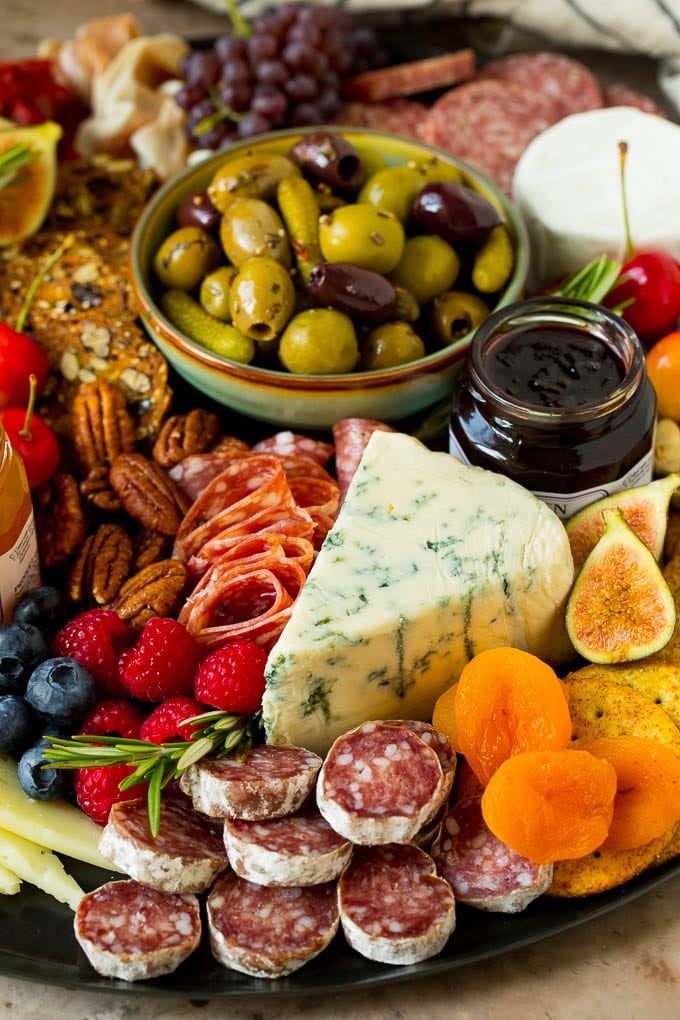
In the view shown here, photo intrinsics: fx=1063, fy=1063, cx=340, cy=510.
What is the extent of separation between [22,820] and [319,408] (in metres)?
0.79

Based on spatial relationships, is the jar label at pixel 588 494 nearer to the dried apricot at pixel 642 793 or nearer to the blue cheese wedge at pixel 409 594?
the blue cheese wedge at pixel 409 594

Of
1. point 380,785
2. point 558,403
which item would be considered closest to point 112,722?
point 380,785

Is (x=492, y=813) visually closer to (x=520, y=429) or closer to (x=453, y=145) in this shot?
(x=520, y=429)

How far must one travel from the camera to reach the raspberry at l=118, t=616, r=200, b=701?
1.42m

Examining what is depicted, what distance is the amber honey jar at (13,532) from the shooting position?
4.82 ft

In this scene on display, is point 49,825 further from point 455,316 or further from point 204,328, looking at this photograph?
point 455,316

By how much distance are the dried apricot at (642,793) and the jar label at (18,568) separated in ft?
2.78

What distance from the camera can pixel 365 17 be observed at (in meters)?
2.64

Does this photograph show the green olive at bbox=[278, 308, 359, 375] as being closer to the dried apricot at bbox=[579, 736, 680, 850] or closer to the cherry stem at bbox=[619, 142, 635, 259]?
the cherry stem at bbox=[619, 142, 635, 259]

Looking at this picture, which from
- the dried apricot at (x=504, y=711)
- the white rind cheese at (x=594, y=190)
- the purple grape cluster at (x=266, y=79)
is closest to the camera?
the dried apricot at (x=504, y=711)

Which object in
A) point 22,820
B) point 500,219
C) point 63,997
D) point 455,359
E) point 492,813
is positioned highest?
point 500,219

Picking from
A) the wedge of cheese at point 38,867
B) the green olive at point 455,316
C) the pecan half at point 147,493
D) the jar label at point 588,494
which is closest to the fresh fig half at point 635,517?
the jar label at point 588,494

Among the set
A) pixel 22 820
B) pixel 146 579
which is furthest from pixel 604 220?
pixel 22 820

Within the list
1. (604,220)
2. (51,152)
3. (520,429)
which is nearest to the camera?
(520,429)
